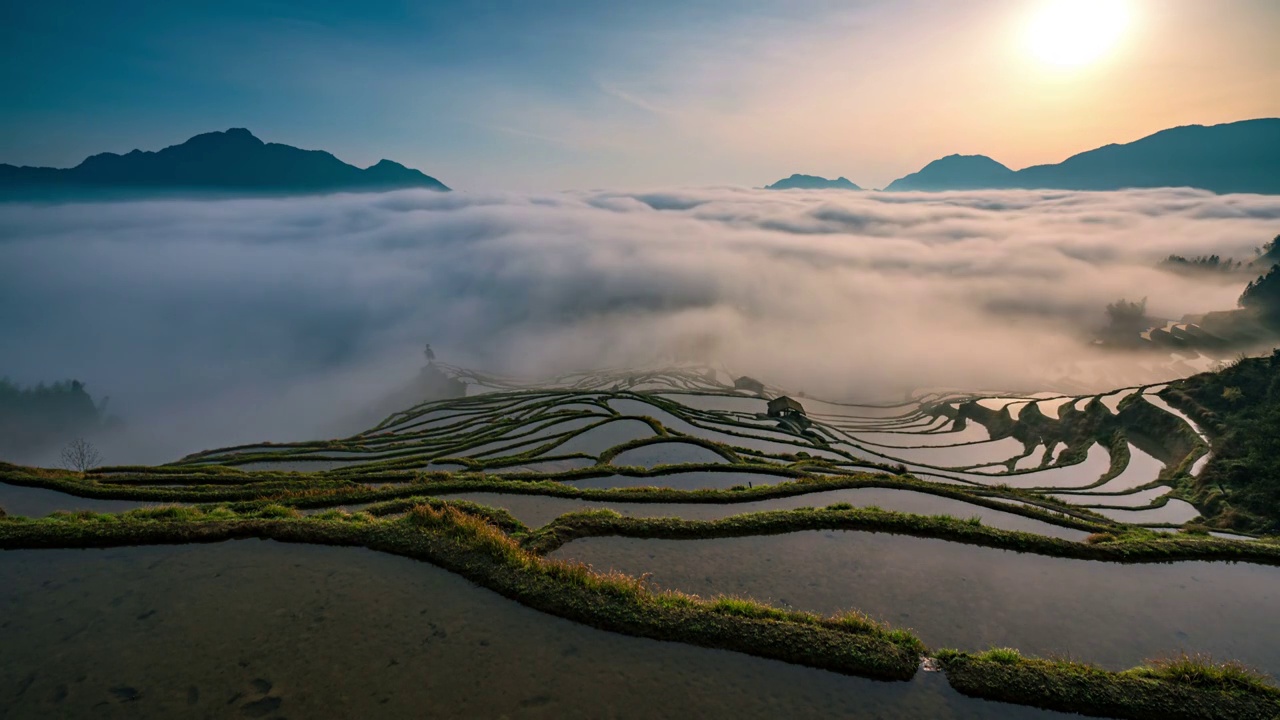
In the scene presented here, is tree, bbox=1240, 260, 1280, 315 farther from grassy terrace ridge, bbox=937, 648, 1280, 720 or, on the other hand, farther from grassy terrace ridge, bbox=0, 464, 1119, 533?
grassy terrace ridge, bbox=937, 648, 1280, 720

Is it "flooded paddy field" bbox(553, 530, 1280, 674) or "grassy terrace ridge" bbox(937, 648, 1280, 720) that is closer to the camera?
"grassy terrace ridge" bbox(937, 648, 1280, 720)

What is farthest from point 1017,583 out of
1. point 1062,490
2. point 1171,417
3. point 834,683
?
point 1171,417

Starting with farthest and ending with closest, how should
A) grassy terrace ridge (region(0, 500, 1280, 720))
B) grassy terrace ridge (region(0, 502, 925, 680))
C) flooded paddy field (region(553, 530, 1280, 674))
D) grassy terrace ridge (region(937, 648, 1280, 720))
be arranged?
flooded paddy field (region(553, 530, 1280, 674)), grassy terrace ridge (region(0, 502, 925, 680)), grassy terrace ridge (region(0, 500, 1280, 720)), grassy terrace ridge (region(937, 648, 1280, 720))

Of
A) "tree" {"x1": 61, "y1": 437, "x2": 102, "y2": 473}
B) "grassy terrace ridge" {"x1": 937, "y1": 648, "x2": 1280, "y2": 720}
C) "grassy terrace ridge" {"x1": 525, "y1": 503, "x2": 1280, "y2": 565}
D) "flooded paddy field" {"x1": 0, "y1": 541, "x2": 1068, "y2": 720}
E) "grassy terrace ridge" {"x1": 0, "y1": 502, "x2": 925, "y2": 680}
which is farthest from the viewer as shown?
"tree" {"x1": 61, "y1": 437, "x2": 102, "y2": 473}

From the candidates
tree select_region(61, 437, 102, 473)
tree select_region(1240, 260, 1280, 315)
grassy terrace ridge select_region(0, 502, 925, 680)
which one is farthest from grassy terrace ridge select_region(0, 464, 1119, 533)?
tree select_region(61, 437, 102, 473)

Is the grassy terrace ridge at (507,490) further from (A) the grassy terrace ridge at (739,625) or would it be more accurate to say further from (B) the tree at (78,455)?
(B) the tree at (78,455)

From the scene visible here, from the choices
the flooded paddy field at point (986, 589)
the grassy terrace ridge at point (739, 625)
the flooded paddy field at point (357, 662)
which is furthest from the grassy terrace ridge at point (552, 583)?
the flooded paddy field at point (986, 589)

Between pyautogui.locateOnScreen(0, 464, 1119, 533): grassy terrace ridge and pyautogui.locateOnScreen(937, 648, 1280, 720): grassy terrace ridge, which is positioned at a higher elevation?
pyautogui.locateOnScreen(937, 648, 1280, 720): grassy terrace ridge
